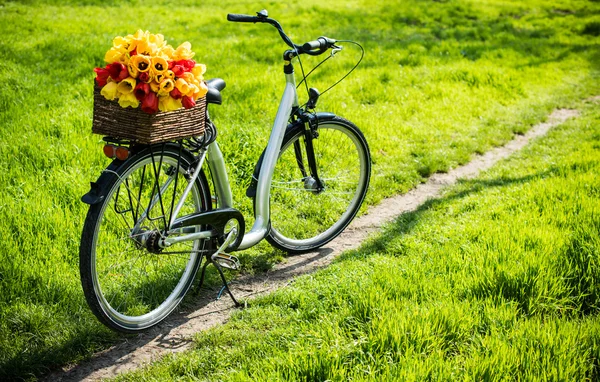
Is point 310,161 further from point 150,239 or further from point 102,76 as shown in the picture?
point 102,76

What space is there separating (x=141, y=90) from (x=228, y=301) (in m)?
1.71

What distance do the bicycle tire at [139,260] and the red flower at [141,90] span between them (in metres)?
0.41

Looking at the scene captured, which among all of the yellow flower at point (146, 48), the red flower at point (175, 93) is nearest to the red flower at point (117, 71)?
the yellow flower at point (146, 48)

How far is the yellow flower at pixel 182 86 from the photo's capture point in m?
3.06

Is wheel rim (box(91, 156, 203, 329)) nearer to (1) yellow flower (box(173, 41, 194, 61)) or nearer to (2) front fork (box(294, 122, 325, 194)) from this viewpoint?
(1) yellow flower (box(173, 41, 194, 61))

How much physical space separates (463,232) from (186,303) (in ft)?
7.66

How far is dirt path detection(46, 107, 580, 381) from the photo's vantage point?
10.9 feet

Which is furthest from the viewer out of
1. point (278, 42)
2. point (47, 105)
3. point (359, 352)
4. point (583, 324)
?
point (278, 42)

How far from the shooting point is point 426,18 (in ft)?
50.1

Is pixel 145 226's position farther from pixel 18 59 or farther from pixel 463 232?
pixel 18 59

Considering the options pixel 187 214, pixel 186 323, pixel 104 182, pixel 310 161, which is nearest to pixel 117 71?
pixel 104 182

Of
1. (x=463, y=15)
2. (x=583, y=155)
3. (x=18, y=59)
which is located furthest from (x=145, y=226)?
(x=463, y=15)

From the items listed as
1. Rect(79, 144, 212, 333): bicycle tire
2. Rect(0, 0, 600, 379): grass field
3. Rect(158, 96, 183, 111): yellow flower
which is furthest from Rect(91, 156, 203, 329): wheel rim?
Rect(158, 96, 183, 111): yellow flower

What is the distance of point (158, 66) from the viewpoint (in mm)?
3025
